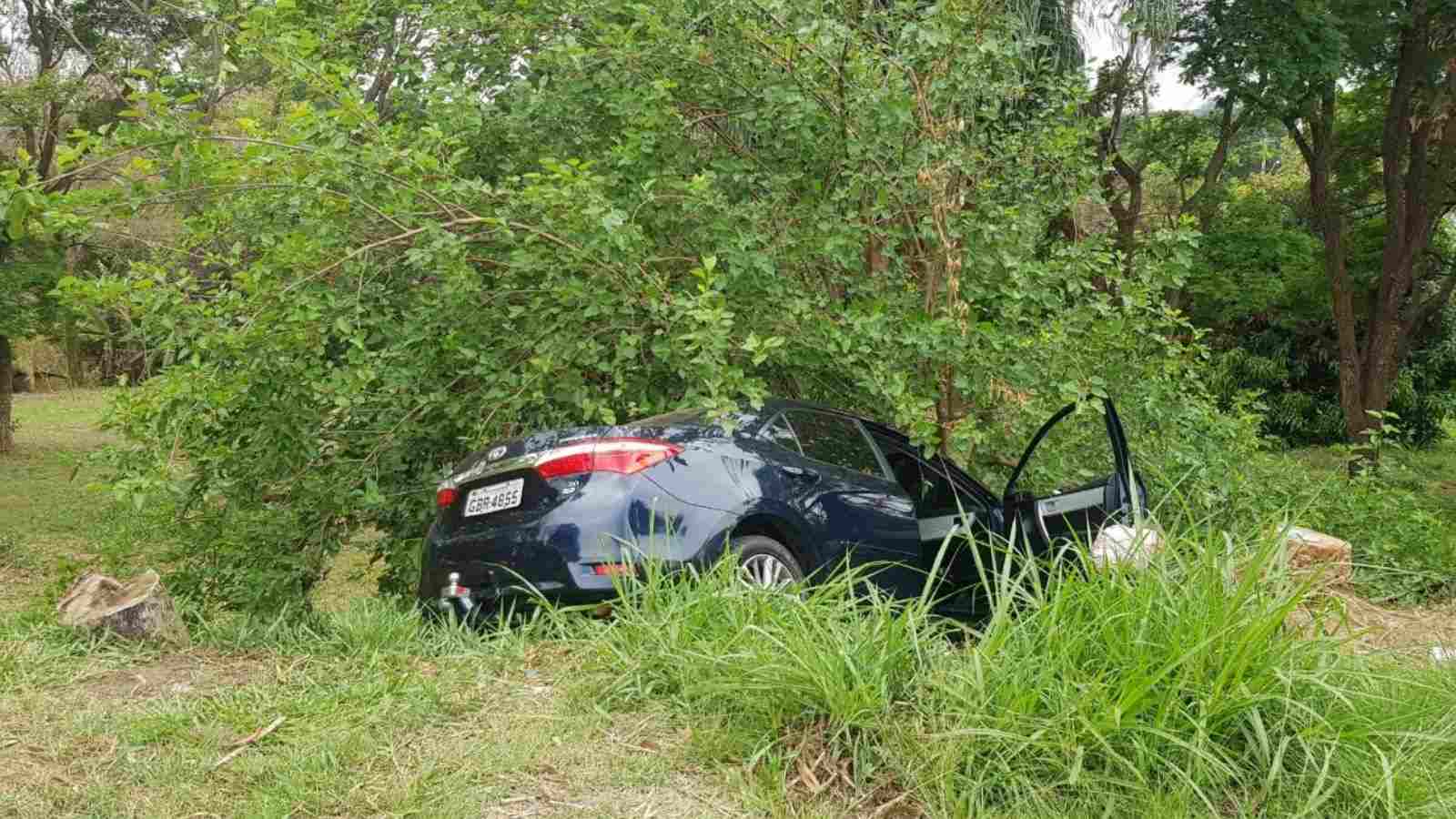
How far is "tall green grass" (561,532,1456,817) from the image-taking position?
329cm

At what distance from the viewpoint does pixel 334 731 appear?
3680 mm

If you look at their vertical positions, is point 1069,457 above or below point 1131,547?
below

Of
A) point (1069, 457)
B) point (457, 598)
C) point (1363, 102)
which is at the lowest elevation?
A: point (1069, 457)

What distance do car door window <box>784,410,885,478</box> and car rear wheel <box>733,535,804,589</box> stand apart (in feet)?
1.96

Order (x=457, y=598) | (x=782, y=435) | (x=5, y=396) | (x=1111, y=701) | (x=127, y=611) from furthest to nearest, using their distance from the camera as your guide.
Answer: (x=5, y=396), (x=782, y=435), (x=457, y=598), (x=127, y=611), (x=1111, y=701)

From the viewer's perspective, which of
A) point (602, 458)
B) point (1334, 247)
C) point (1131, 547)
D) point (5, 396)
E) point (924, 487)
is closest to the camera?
point (1131, 547)

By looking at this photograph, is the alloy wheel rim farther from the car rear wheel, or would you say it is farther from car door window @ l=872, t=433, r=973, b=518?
car door window @ l=872, t=433, r=973, b=518

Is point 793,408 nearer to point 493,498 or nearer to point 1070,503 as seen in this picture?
point 1070,503

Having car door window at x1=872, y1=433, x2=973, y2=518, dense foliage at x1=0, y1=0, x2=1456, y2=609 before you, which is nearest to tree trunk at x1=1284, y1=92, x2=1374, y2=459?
dense foliage at x1=0, y1=0, x2=1456, y2=609

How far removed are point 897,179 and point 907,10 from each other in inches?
36.8

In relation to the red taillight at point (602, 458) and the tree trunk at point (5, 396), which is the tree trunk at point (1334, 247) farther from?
the tree trunk at point (5, 396)

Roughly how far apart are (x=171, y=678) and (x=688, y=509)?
206cm

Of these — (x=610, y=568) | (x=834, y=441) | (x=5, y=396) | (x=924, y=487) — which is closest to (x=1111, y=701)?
(x=610, y=568)

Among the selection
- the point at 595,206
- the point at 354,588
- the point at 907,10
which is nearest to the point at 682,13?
the point at 907,10
